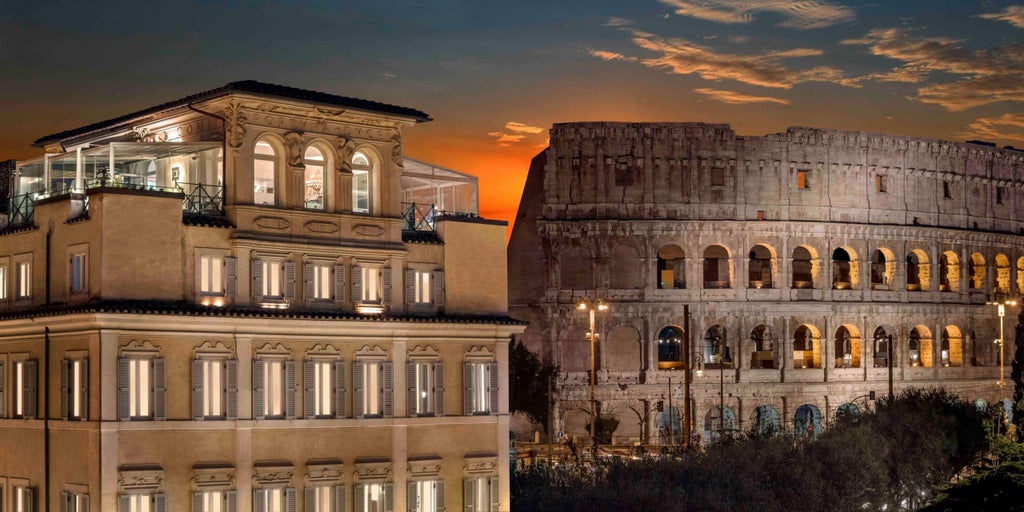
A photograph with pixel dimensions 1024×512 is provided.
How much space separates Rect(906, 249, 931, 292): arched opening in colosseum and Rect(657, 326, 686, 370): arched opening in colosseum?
1767 centimetres

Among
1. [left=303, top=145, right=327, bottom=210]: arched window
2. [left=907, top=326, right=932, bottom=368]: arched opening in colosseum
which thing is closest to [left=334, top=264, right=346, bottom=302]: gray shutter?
[left=303, top=145, right=327, bottom=210]: arched window

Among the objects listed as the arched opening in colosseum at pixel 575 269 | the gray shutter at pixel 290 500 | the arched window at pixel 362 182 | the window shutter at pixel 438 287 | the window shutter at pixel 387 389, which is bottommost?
the gray shutter at pixel 290 500

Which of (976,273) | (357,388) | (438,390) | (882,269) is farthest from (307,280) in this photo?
(976,273)

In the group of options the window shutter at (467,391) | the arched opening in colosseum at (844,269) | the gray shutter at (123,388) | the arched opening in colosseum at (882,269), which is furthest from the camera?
the arched opening in colosseum at (882,269)

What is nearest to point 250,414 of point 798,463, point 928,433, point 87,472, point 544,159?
point 87,472

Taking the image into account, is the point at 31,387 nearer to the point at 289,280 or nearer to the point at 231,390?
the point at 231,390

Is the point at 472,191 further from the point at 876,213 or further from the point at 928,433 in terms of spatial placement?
the point at 876,213

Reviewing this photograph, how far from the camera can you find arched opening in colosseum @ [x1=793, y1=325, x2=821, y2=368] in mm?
107062

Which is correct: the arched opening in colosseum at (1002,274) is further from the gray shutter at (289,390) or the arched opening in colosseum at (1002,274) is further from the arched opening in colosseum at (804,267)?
the gray shutter at (289,390)

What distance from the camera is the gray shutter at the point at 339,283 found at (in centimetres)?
5294

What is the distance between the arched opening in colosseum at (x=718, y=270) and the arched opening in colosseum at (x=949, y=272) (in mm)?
17351

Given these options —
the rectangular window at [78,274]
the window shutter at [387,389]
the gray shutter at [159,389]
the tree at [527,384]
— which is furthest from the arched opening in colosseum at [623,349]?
the rectangular window at [78,274]

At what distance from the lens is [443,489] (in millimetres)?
53938

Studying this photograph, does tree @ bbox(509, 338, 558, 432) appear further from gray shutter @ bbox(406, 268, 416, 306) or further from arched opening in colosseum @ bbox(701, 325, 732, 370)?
gray shutter @ bbox(406, 268, 416, 306)
